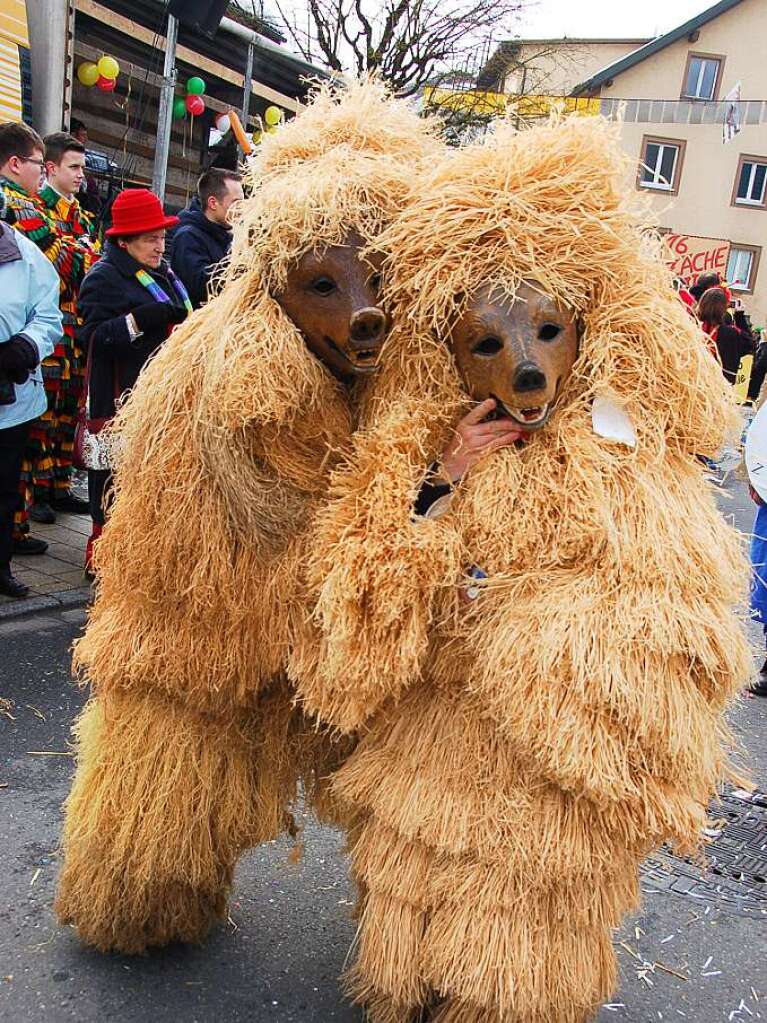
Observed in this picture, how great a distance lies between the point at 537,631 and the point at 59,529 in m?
4.82

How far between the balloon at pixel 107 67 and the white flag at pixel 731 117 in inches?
850

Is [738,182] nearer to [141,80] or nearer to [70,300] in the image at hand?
[141,80]

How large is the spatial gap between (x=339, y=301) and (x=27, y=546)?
4.17m

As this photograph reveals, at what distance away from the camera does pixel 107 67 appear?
28.0ft

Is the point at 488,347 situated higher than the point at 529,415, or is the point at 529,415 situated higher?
the point at 488,347

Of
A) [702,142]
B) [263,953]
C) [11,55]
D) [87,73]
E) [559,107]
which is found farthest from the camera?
[702,142]

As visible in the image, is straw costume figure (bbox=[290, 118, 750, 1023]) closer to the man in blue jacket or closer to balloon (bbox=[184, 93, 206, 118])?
the man in blue jacket

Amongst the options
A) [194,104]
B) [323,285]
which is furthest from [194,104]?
[323,285]

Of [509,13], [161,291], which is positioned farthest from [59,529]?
[509,13]

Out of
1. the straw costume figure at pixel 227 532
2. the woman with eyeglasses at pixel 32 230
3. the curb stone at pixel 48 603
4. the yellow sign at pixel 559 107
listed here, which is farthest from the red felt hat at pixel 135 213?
the straw costume figure at pixel 227 532

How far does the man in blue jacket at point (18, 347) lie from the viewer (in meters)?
4.02

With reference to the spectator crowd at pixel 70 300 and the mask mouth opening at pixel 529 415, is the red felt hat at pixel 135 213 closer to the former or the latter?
the spectator crowd at pixel 70 300

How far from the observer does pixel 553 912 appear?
5.30 ft

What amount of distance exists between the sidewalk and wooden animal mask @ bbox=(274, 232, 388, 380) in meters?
3.35
